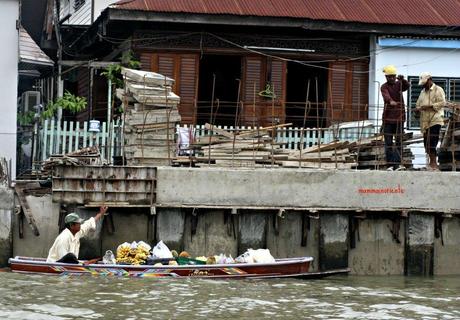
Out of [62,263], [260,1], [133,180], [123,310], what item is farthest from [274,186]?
[260,1]

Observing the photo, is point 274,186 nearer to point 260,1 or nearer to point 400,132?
point 400,132

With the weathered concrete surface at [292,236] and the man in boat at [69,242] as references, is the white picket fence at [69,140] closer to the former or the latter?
the man in boat at [69,242]

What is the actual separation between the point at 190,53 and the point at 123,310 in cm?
1154

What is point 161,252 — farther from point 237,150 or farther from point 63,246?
point 237,150

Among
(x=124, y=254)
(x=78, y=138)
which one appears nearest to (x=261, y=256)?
(x=124, y=254)

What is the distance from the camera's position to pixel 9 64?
2423 cm

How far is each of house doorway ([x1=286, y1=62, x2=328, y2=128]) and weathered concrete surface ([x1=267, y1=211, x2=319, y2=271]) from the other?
19.9ft

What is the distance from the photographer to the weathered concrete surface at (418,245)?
66.7 ft

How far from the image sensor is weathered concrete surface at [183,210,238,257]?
19844 mm

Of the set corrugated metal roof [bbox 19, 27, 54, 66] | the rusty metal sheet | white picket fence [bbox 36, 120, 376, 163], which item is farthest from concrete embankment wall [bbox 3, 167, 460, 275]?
corrugated metal roof [bbox 19, 27, 54, 66]

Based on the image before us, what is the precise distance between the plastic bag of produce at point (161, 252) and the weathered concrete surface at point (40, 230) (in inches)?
78.2

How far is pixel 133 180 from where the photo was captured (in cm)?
1956

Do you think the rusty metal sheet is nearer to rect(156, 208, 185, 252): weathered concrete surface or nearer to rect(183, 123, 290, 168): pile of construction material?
rect(156, 208, 185, 252): weathered concrete surface

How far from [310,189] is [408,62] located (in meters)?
7.80
